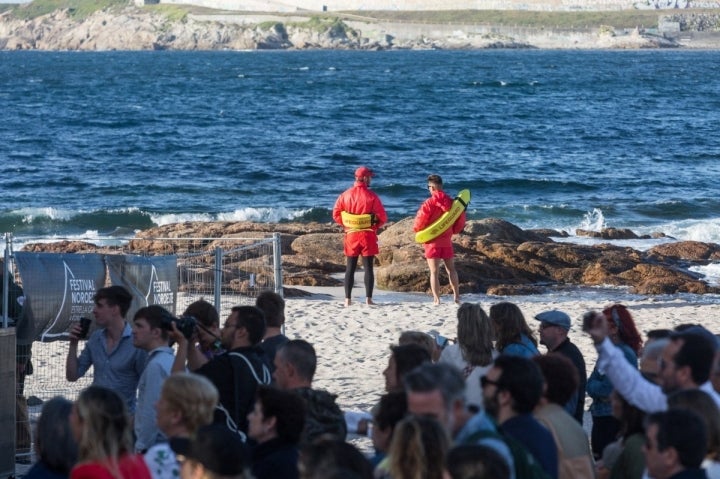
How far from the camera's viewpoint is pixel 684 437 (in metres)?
4.54

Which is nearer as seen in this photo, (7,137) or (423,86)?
(7,137)

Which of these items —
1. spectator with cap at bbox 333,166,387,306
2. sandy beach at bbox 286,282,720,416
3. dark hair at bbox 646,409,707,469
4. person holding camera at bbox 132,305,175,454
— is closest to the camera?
dark hair at bbox 646,409,707,469

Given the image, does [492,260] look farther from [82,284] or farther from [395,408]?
[395,408]

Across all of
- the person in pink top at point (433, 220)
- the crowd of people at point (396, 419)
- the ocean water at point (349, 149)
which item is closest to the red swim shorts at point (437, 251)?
the person in pink top at point (433, 220)

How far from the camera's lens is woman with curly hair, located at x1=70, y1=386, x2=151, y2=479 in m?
4.62

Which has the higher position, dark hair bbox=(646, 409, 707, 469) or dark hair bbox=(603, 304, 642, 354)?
dark hair bbox=(646, 409, 707, 469)

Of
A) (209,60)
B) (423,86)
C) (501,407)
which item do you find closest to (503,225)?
(501,407)

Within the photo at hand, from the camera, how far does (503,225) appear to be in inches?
794

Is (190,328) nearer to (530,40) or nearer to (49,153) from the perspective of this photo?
(49,153)

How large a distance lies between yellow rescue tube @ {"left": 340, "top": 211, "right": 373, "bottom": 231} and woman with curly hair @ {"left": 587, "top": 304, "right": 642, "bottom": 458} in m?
6.76

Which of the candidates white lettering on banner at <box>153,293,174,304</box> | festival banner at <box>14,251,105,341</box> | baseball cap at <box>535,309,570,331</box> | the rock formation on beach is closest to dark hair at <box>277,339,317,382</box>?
baseball cap at <box>535,309,570,331</box>

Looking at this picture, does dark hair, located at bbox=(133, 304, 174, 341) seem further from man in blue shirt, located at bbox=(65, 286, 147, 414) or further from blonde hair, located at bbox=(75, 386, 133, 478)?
blonde hair, located at bbox=(75, 386, 133, 478)

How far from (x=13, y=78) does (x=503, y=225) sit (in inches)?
2863

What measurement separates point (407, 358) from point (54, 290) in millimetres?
3599
